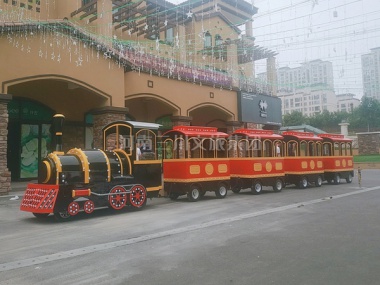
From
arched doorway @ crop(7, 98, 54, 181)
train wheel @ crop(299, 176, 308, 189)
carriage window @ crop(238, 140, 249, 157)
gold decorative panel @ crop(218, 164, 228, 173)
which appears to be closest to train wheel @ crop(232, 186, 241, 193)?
carriage window @ crop(238, 140, 249, 157)

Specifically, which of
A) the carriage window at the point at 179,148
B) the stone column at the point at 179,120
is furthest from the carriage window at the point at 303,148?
the carriage window at the point at 179,148

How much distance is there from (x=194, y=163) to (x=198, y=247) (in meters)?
6.53

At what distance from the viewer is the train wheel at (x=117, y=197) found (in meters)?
9.97

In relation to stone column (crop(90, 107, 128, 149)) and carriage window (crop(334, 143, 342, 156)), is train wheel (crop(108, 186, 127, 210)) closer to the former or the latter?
stone column (crop(90, 107, 128, 149))

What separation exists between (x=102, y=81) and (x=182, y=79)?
18.0ft

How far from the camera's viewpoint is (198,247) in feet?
20.3

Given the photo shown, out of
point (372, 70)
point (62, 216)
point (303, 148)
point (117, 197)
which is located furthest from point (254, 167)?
point (372, 70)

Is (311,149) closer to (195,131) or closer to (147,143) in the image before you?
(195,131)

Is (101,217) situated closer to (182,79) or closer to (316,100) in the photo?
(182,79)

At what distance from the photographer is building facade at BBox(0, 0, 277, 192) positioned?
13984 mm

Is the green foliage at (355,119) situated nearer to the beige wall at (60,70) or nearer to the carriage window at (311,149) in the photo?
the carriage window at (311,149)

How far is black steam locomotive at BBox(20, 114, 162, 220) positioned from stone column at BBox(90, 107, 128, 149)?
442 centimetres

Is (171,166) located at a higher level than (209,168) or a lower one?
higher

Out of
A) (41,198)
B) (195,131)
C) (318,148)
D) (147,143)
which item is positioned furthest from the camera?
(318,148)
